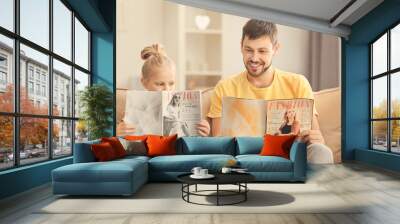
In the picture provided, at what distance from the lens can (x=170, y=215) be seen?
4.04 m

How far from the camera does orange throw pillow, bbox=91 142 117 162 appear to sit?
18.7ft

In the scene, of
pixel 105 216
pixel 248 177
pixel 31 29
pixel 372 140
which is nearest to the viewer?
pixel 105 216

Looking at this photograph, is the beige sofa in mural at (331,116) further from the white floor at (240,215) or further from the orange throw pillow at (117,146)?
the orange throw pillow at (117,146)

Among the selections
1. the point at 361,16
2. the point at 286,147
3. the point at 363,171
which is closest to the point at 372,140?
the point at 363,171

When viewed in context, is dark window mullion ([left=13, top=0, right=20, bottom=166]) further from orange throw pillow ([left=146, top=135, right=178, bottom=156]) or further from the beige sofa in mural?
the beige sofa in mural

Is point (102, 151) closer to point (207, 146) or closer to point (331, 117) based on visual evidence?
point (207, 146)

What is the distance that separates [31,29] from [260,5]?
4.69 meters

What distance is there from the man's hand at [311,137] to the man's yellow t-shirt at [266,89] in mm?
810

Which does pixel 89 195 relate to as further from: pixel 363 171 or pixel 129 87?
pixel 363 171

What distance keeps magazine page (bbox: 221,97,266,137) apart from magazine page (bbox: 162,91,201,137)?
626 millimetres

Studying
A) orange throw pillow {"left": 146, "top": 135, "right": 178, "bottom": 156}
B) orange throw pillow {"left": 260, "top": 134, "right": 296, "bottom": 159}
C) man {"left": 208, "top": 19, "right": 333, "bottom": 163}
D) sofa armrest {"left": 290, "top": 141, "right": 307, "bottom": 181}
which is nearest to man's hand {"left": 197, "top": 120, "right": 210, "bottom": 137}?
man {"left": 208, "top": 19, "right": 333, "bottom": 163}

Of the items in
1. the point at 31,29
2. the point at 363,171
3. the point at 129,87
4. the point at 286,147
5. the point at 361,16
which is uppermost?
the point at 361,16

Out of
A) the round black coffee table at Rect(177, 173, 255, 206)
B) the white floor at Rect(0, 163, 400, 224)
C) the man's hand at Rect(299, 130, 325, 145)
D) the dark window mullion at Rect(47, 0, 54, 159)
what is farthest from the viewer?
the man's hand at Rect(299, 130, 325, 145)

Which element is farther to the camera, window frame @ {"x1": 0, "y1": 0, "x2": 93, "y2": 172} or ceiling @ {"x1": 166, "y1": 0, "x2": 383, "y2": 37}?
ceiling @ {"x1": 166, "y1": 0, "x2": 383, "y2": 37}
